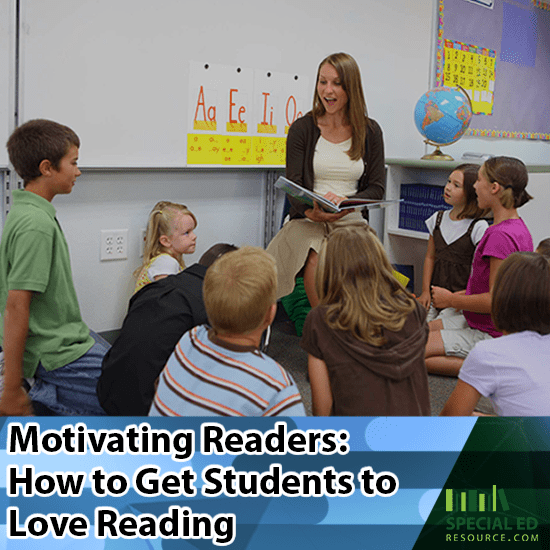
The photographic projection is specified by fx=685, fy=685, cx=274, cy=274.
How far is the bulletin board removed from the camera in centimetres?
436

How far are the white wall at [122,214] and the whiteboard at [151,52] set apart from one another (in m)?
0.11

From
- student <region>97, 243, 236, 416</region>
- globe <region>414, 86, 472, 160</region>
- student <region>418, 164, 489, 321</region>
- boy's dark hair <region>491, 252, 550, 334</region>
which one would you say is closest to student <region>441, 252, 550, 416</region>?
boy's dark hair <region>491, 252, 550, 334</region>

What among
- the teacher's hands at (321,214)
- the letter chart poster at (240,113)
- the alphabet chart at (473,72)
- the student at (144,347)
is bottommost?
the student at (144,347)

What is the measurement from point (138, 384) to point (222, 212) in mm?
1667

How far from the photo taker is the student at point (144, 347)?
1.77 meters

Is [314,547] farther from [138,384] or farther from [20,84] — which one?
[20,84]

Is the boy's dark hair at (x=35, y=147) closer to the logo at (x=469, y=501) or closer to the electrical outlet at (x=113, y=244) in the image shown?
the electrical outlet at (x=113, y=244)

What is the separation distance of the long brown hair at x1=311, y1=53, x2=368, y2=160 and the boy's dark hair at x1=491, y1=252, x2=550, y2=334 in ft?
4.73

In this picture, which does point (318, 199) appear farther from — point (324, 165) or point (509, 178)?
point (509, 178)

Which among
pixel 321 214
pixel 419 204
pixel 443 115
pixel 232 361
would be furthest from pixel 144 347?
pixel 443 115

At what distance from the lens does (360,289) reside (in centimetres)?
153

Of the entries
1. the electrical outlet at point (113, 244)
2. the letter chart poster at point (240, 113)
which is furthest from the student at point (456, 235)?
the electrical outlet at point (113, 244)

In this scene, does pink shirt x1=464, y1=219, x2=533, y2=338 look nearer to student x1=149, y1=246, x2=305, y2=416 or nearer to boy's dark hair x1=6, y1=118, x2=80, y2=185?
student x1=149, y1=246, x2=305, y2=416

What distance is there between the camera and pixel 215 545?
1307mm
